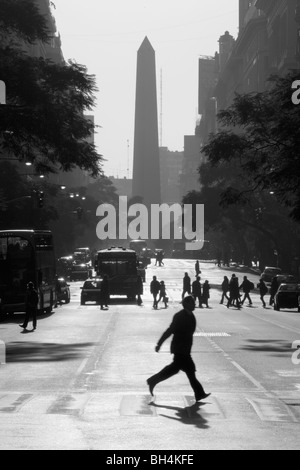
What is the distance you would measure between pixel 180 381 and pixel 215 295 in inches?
2514

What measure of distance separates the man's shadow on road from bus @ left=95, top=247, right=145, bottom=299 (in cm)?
5420

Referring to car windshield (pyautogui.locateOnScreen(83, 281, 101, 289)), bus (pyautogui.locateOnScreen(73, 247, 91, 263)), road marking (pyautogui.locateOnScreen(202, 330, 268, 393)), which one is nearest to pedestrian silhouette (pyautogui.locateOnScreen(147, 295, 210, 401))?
road marking (pyautogui.locateOnScreen(202, 330, 268, 393))

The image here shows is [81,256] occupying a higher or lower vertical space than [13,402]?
higher

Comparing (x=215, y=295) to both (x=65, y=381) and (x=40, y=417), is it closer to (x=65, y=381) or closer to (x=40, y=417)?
(x=65, y=381)

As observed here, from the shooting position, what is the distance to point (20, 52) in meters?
50.3

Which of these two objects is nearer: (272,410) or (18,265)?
(272,410)

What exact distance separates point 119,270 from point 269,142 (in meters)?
23.6

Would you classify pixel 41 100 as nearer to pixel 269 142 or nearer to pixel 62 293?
pixel 269 142

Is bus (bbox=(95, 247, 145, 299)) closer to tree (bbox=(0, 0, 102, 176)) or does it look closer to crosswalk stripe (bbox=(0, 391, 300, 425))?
tree (bbox=(0, 0, 102, 176))

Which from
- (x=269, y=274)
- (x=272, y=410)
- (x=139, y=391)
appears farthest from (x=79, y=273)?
(x=272, y=410)

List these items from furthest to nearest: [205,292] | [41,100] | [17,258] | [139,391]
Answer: [205,292] < [17,258] < [41,100] < [139,391]

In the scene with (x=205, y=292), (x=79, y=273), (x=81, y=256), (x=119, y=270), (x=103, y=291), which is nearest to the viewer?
(x=103, y=291)

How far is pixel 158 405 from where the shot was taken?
66.1 ft
